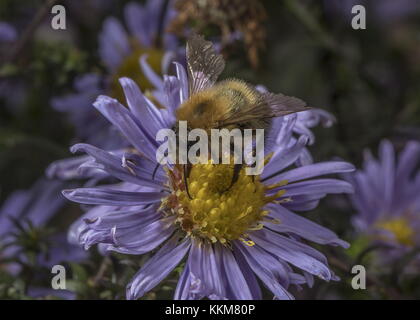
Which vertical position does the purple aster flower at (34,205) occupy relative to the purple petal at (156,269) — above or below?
above

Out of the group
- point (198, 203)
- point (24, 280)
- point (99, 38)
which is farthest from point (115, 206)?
point (99, 38)

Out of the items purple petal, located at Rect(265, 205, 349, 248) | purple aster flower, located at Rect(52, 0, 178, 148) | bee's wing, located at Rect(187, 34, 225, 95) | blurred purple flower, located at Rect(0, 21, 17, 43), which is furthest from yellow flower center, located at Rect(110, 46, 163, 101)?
purple petal, located at Rect(265, 205, 349, 248)

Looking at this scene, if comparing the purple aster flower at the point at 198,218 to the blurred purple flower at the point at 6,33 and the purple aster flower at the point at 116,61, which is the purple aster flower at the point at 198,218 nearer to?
the purple aster flower at the point at 116,61

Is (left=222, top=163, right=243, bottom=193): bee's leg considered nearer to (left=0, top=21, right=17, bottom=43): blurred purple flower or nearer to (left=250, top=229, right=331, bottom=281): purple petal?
(left=250, top=229, right=331, bottom=281): purple petal

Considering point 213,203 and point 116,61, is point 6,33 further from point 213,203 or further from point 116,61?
point 213,203

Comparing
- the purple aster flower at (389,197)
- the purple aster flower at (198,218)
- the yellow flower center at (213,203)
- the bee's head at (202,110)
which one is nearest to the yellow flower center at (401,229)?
the purple aster flower at (389,197)
